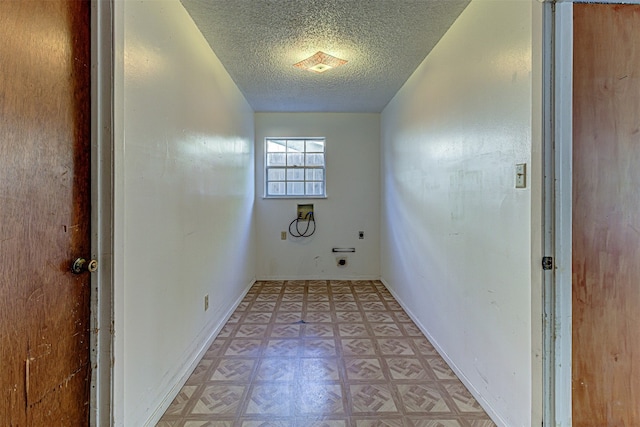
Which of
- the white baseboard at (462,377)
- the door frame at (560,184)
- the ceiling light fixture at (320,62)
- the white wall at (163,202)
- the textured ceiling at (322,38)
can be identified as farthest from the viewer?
the ceiling light fixture at (320,62)

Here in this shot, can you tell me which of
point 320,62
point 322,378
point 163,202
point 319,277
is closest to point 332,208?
point 319,277

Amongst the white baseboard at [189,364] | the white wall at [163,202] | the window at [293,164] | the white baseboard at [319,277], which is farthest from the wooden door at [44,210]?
the window at [293,164]

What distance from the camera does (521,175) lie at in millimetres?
1412

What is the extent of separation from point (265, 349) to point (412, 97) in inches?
106

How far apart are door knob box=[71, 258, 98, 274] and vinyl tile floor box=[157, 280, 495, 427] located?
98 cm

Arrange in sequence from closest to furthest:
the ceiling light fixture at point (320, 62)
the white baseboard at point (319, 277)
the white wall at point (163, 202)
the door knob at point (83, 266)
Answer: the door knob at point (83, 266) < the white wall at point (163, 202) < the ceiling light fixture at point (320, 62) < the white baseboard at point (319, 277)

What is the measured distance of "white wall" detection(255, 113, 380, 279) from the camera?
462 cm

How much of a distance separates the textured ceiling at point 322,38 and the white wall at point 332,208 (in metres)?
0.93

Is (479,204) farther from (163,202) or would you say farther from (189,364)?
(189,364)

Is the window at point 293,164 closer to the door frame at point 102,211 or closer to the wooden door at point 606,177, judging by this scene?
the door frame at point 102,211

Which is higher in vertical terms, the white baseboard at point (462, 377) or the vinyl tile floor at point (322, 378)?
the white baseboard at point (462, 377)

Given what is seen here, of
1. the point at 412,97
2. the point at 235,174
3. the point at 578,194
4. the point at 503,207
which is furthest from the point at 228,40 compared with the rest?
the point at 578,194

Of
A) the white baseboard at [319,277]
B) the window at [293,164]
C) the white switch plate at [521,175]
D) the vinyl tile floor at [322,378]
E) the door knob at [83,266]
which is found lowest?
the vinyl tile floor at [322,378]

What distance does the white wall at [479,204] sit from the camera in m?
1.44
